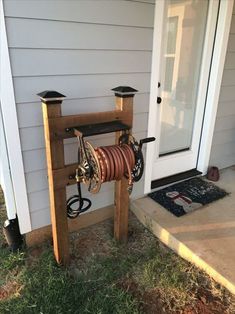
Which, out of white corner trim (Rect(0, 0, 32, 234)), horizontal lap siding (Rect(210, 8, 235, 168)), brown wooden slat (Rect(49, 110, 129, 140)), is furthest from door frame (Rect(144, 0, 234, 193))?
white corner trim (Rect(0, 0, 32, 234))

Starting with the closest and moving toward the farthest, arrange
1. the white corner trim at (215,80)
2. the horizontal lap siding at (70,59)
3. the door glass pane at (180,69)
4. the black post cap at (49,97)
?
the black post cap at (49,97), the horizontal lap siding at (70,59), the door glass pane at (180,69), the white corner trim at (215,80)

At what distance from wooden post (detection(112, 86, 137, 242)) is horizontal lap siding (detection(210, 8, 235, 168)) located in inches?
54.1

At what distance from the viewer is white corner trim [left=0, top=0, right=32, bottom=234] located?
1.47m

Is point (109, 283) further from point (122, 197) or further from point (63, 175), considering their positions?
point (63, 175)

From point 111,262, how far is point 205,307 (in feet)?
2.22

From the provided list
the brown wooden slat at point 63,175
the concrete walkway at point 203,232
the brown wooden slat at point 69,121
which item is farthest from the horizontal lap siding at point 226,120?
the brown wooden slat at point 63,175

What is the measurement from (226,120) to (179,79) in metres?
0.84

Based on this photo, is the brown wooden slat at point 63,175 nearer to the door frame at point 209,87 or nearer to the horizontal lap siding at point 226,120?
the door frame at point 209,87

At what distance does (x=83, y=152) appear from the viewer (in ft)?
4.94

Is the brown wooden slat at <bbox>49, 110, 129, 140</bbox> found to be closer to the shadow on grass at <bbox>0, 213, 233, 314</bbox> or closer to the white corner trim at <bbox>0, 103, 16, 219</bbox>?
the white corner trim at <bbox>0, 103, 16, 219</bbox>

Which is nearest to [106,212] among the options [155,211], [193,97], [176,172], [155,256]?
[155,211]

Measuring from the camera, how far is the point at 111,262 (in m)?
1.90

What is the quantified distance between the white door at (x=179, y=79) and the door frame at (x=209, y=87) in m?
0.01

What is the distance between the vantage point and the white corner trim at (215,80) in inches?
91.2
